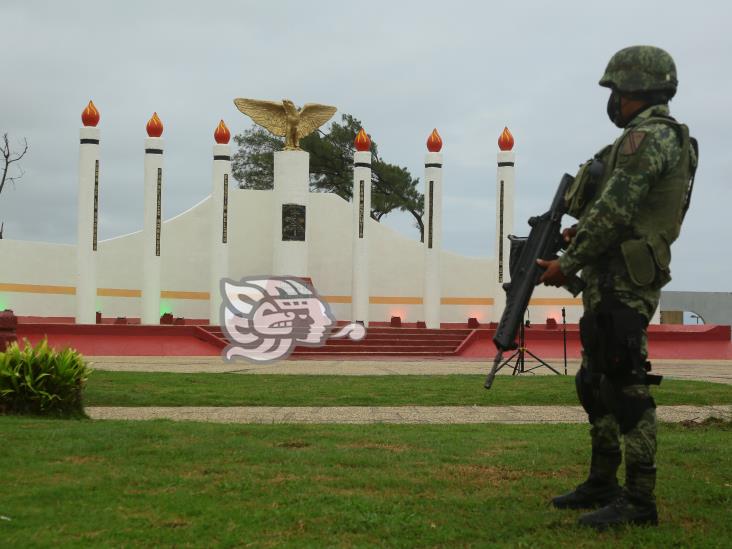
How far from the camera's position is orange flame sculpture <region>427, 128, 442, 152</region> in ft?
90.7

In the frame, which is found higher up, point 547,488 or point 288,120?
point 288,120

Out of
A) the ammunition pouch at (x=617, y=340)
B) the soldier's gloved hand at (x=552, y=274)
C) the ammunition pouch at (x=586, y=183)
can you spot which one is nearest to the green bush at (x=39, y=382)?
the soldier's gloved hand at (x=552, y=274)

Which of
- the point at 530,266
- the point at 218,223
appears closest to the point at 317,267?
the point at 218,223

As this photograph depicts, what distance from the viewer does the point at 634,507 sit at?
4.06 m

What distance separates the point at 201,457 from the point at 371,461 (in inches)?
44.3

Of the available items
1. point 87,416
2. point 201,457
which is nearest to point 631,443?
point 201,457

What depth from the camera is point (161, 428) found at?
23.5 feet

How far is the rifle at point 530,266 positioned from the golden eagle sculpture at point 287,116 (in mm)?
23719

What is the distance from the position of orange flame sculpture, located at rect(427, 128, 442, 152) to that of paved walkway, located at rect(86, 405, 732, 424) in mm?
18334

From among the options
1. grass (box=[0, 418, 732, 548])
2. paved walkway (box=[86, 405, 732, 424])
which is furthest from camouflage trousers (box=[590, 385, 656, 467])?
paved walkway (box=[86, 405, 732, 424])

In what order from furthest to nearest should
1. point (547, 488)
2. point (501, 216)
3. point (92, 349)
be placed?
1. point (501, 216)
2. point (92, 349)
3. point (547, 488)

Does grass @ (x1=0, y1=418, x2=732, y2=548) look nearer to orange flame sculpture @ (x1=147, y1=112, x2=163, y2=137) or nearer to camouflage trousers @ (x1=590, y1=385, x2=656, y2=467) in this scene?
camouflage trousers @ (x1=590, y1=385, x2=656, y2=467)

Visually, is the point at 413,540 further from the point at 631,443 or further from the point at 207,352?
the point at 207,352

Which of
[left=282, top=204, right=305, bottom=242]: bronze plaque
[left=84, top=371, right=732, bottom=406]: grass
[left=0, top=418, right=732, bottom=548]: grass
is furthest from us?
[left=282, top=204, right=305, bottom=242]: bronze plaque
